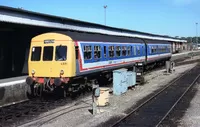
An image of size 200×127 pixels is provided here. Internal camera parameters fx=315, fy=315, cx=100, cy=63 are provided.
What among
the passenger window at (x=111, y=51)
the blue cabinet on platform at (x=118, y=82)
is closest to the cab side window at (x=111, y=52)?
the passenger window at (x=111, y=51)

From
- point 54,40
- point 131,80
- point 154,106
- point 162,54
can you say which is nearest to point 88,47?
point 54,40

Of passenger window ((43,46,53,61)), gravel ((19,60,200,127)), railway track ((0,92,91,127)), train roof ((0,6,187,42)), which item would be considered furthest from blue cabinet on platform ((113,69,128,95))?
train roof ((0,6,187,42))

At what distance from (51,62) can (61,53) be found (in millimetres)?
658

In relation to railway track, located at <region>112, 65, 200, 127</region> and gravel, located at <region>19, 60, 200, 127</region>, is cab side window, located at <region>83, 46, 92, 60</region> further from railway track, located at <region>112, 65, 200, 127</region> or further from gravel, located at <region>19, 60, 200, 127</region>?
railway track, located at <region>112, 65, 200, 127</region>

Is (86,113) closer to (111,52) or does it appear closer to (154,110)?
(154,110)

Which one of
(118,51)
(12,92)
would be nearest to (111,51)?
(118,51)

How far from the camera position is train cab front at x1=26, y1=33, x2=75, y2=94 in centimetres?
1447

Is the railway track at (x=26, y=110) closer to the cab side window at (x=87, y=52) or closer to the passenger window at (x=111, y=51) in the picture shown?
the cab side window at (x=87, y=52)

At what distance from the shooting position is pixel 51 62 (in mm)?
14891

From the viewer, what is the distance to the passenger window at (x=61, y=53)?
14.6m

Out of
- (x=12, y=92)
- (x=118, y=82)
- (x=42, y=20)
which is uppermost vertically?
(x=42, y=20)

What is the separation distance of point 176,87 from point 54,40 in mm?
8373

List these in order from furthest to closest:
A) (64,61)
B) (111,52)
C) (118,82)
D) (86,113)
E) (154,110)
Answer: (111,52) → (118,82) → (64,61) → (154,110) → (86,113)

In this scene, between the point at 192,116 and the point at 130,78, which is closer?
the point at 192,116
